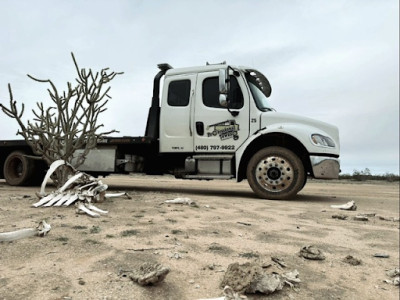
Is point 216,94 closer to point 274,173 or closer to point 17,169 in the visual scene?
point 274,173

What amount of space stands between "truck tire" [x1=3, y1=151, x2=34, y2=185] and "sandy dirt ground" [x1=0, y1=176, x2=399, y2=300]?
491 centimetres

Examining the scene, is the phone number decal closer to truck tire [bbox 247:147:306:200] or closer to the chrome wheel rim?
truck tire [bbox 247:147:306:200]

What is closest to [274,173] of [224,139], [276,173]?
[276,173]

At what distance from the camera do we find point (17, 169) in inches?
345

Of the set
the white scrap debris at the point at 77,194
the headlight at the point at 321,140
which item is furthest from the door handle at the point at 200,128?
the white scrap debris at the point at 77,194

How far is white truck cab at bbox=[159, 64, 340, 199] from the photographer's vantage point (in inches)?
243

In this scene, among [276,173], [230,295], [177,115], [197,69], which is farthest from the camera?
[197,69]

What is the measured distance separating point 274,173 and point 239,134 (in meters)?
1.01

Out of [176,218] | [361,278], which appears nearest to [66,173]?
[176,218]

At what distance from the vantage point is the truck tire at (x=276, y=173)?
6.10 meters

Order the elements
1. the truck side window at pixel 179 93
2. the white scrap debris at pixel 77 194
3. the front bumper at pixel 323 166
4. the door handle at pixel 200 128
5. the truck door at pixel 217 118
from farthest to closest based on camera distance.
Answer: the truck side window at pixel 179 93 → the door handle at pixel 200 128 → the truck door at pixel 217 118 → the front bumper at pixel 323 166 → the white scrap debris at pixel 77 194

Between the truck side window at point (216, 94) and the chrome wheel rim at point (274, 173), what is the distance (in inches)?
49.2

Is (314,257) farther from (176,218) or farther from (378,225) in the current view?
(378,225)

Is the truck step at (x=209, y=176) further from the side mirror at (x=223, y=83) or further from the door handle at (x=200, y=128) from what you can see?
the side mirror at (x=223, y=83)
